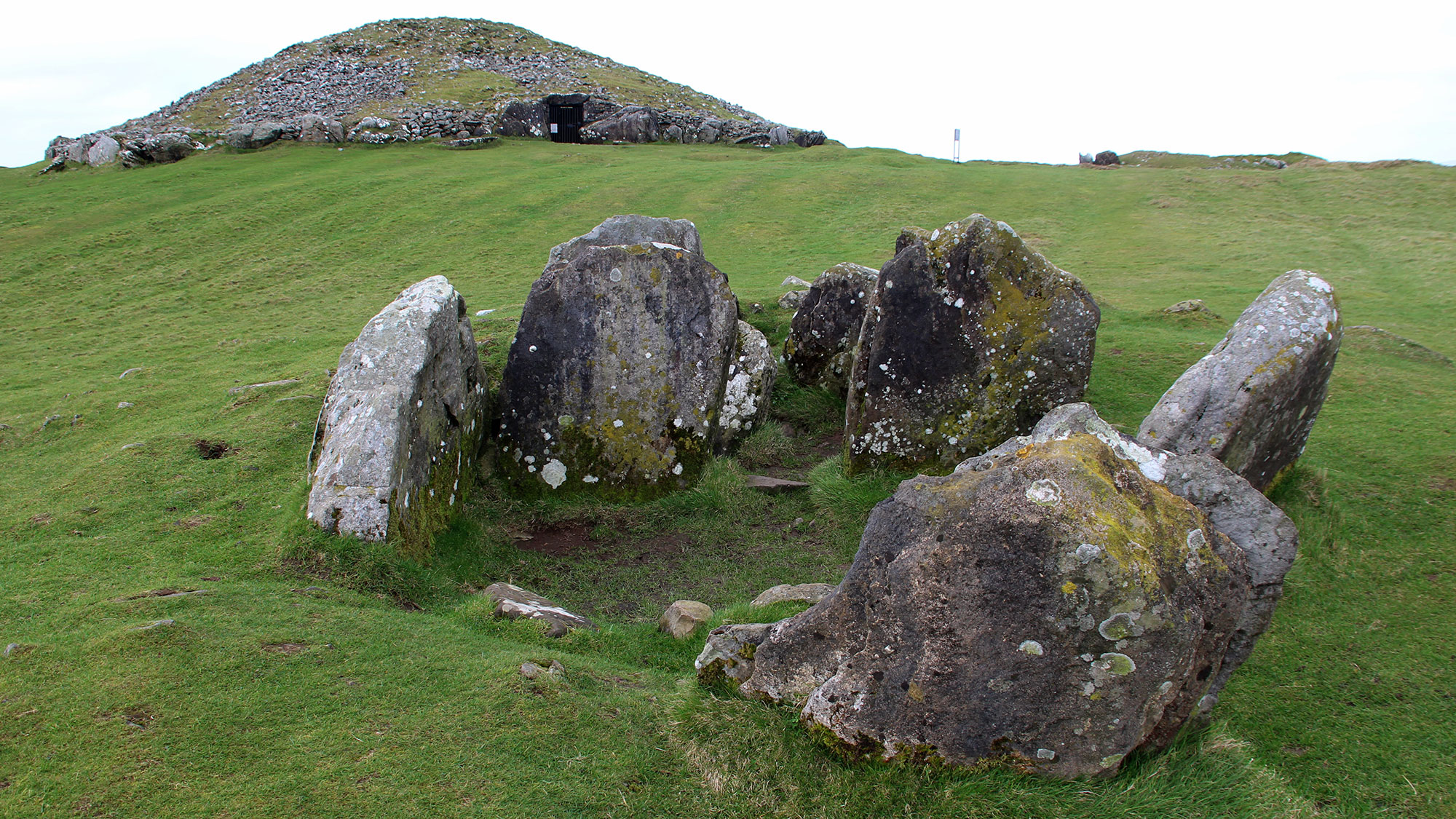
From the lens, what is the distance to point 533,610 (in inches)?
251

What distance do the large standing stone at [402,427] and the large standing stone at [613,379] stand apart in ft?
2.11

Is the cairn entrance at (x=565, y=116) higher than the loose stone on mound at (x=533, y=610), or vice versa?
the cairn entrance at (x=565, y=116)

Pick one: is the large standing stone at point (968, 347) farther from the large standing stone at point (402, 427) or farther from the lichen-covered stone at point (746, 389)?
the large standing stone at point (402, 427)

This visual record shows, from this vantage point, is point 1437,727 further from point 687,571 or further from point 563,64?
point 563,64

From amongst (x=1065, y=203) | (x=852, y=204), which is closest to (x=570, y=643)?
(x=852, y=204)

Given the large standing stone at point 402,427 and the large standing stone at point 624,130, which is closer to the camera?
the large standing stone at point 402,427

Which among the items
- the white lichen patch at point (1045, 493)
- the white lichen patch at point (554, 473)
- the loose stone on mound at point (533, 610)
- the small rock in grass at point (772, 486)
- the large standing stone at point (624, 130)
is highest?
the large standing stone at point (624, 130)

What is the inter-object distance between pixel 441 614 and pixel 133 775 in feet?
8.20

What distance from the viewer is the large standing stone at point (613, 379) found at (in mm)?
9195

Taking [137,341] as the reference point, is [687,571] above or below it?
below

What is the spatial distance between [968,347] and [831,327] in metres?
2.94

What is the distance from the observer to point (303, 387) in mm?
10766

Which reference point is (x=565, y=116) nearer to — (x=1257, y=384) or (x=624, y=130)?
(x=624, y=130)

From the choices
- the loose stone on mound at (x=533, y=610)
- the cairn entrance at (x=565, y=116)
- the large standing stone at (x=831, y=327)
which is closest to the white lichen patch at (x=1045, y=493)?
the loose stone on mound at (x=533, y=610)
